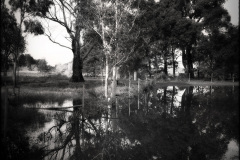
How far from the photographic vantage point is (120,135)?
7395mm

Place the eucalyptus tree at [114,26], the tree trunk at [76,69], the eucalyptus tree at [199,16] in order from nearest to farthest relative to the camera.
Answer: the eucalyptus tree at [114,26] → the tree trunk at [76,69] → the eucalyptus tree at [199,16]

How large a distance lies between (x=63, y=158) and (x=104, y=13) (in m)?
11.3

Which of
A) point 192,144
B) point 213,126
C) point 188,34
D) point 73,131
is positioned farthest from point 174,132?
point 188,34

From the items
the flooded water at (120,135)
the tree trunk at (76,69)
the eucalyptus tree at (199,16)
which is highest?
the eucalyptus tree at (199,16)

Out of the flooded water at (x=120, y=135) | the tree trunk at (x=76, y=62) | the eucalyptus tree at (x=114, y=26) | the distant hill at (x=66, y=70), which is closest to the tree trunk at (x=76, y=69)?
the tree trunk at (x=76, y=62)

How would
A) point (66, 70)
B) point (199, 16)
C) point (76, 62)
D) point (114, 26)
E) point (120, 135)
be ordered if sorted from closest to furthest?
point (120, 135) < point (114, 26) < point (76, 62) < point (199, 16) < point (66, 70)

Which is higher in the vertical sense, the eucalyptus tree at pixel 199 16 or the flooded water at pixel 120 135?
the eucalyptus tree at pixel 199 16

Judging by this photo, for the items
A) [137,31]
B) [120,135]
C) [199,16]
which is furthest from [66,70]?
[120,135]

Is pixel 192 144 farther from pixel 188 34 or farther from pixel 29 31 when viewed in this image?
pixel 188 34

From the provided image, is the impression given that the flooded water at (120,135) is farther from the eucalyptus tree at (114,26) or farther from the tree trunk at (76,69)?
the tree trunk at (76,69)

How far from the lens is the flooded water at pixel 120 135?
5.70 metres

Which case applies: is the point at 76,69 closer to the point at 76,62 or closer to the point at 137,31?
the point at 76,62

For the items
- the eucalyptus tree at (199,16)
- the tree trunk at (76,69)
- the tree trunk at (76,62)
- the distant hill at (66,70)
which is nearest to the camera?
the tree trunk at (76,62)

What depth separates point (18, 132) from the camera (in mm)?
7164
